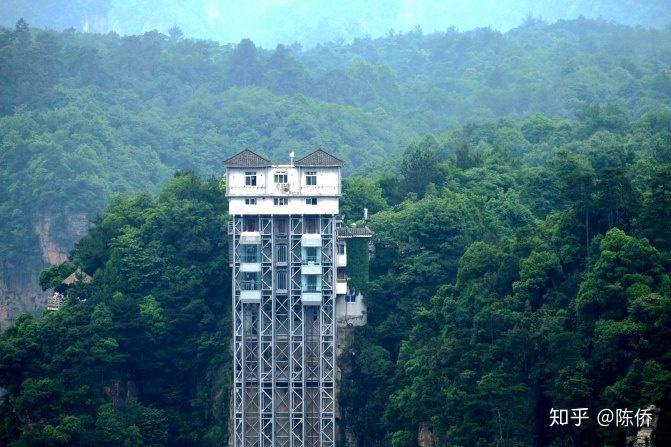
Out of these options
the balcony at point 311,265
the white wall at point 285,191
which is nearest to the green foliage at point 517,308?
the balcony at point 311,265

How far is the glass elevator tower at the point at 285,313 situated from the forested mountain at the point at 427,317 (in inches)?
67.4

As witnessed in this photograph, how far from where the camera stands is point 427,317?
67.9 meters

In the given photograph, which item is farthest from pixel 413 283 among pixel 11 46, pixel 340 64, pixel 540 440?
pixel 340 64

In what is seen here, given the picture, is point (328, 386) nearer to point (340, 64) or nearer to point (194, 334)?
point (194, 334)

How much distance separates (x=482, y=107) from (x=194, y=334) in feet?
236

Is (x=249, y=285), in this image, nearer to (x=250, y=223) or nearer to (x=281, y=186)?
(x=250, y=223)

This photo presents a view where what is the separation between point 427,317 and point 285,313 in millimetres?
5533

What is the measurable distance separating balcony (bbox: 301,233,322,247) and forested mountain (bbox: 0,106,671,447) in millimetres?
3754

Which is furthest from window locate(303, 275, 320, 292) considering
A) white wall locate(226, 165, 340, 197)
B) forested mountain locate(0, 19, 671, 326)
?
forested mountain locate(0, 19, 671, 326)

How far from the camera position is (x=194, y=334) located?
72.6m

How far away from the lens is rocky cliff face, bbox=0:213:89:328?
353ft

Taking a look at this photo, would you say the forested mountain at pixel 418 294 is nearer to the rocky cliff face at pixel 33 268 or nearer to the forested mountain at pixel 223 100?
the rocky cliff face at pixel 33 268

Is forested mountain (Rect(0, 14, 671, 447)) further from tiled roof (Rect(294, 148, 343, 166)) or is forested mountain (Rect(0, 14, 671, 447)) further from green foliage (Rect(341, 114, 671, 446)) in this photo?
tiled roof (Rect(294, 148, 343, 166))

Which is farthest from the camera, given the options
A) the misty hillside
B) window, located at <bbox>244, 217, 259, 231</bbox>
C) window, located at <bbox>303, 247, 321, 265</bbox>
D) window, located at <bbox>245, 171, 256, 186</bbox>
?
the misty hillside
